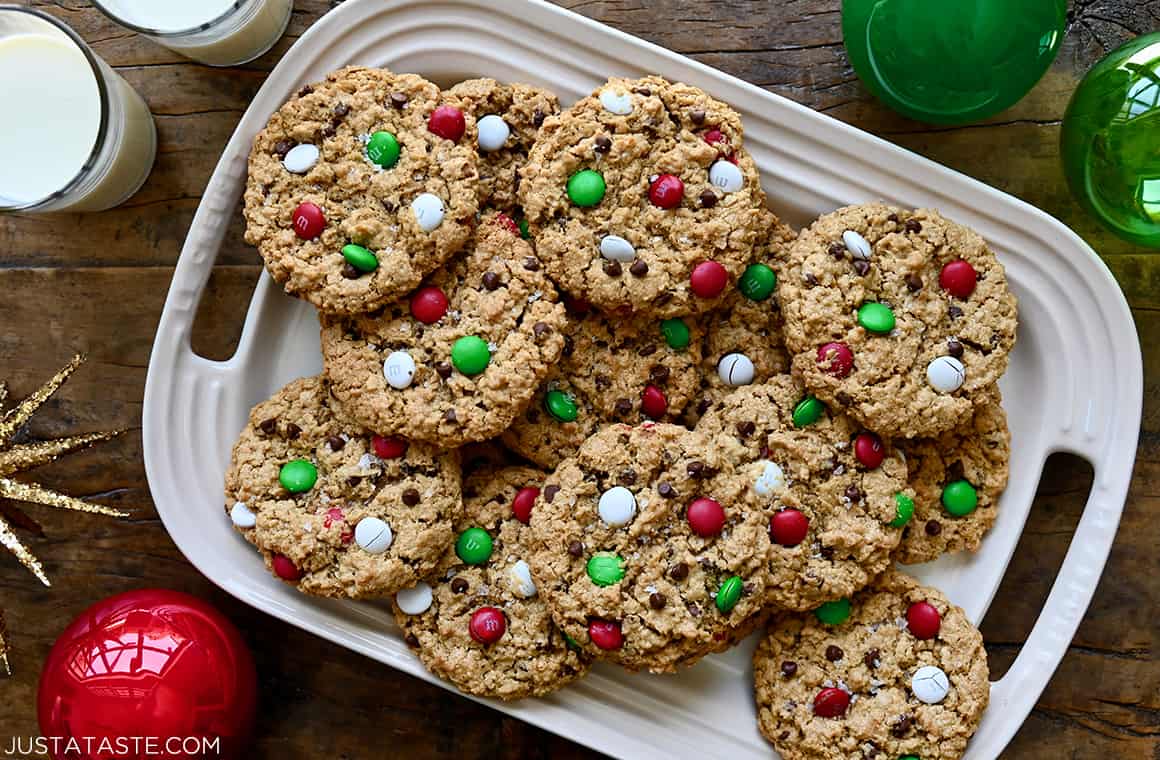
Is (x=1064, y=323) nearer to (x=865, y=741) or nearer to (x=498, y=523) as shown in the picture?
(x=865, y=741)

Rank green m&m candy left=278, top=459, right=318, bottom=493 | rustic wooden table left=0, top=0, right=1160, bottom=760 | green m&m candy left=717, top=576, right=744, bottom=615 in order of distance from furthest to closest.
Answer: rustic wooden table left=0, top=0, right=1160, bottom=760
green m&m candy left=278, top=459, right=318, bottom=493
green m&m candy left=717, top=576, right=744, bottom=615

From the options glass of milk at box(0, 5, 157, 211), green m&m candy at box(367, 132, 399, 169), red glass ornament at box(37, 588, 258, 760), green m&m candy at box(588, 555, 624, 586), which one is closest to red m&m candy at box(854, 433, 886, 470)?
green m&m candy at box(588, 555, 624, 586)

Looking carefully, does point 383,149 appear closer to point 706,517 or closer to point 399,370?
point 399,370

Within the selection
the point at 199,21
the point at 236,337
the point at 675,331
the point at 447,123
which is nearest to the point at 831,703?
the point at 675,331

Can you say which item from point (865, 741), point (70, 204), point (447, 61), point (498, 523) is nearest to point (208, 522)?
point (498, 523)

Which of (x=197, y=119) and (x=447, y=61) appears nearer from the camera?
(x=447, y=61)

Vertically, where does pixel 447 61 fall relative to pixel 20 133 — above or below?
above

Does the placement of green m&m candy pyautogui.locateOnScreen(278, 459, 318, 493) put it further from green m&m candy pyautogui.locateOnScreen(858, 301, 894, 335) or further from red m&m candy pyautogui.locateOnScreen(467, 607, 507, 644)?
green m&m candy pyautogui.locateOnScreen(858, 301, 894, 335)
